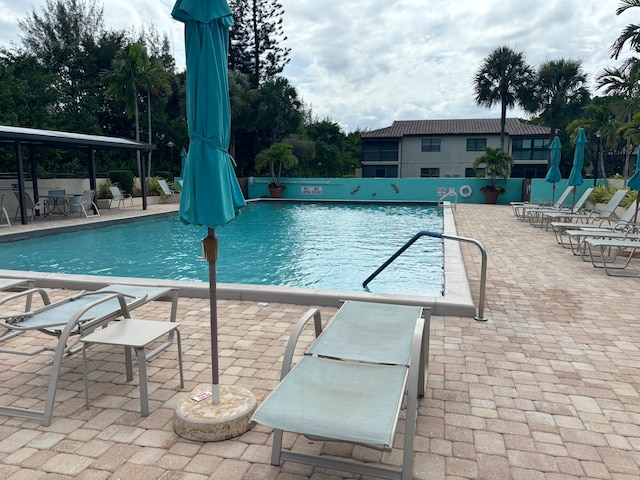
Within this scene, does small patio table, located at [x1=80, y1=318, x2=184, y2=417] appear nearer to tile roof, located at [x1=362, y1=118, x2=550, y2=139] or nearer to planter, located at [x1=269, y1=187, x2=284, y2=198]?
planter, located at [x1=269, y1=187, x2=284, y2=198]

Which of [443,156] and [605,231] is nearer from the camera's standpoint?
[605,231]

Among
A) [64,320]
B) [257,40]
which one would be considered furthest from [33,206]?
[257,40]

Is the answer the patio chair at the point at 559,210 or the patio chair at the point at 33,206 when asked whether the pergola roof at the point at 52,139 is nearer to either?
the patio chair at the point at 33,206

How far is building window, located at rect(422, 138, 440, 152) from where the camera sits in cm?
3469

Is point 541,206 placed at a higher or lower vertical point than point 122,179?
lower

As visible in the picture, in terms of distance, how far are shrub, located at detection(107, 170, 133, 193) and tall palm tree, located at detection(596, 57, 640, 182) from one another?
18.5 metres

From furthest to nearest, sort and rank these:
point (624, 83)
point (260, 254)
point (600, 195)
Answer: point (624, 83) < point (600, 195) < point (260, 254)

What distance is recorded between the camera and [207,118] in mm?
2326

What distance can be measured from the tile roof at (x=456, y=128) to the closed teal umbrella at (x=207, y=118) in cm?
3396

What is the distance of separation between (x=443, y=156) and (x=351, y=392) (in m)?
34.7

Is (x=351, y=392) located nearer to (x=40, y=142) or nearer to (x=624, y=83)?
(x=40, y=142)

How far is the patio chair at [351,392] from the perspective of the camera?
1.81 metres

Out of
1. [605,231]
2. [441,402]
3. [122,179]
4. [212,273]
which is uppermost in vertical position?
[122,179]

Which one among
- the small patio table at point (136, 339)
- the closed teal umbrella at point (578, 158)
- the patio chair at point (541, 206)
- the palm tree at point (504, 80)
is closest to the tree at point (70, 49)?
the patio chair at point (541, 206)
